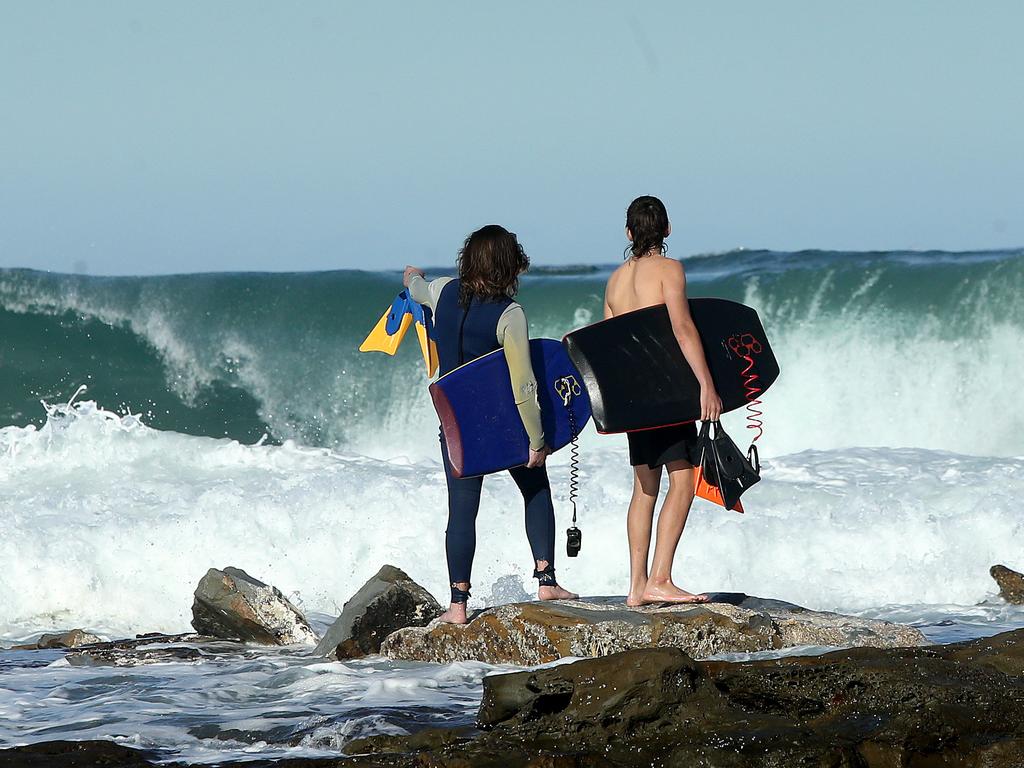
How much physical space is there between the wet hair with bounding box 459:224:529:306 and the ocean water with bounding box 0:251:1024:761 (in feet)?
5.54

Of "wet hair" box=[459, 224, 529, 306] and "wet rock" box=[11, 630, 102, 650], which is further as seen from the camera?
"wet rock" box=[11, 630, 102, 650]

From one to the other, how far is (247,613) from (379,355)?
9295 mm

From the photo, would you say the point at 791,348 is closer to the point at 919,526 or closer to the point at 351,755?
the point at 919,526

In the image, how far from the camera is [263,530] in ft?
34.9

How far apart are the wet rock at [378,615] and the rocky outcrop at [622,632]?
286mm

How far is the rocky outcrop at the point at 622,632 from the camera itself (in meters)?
6.12

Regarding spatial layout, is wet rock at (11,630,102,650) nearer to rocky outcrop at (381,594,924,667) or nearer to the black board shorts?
rocky outcrop at (381,594,924,667)

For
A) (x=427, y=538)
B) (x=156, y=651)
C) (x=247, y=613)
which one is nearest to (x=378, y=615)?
(x=247, y=613)

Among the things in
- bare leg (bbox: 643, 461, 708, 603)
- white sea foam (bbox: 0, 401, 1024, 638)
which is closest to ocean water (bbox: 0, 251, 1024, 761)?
white sea foam (bbox: 0, 401, 1024, 638)

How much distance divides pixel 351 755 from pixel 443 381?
2041mm

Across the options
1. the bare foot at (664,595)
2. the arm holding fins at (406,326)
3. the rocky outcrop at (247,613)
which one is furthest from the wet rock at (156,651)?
the bare foot at (664,595)

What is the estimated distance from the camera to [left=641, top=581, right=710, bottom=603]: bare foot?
641 cm

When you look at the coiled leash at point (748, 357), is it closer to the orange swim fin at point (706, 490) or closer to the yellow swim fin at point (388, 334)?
the orange swim fin at point (706, 490)

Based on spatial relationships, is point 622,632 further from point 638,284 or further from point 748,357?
point 638,284
